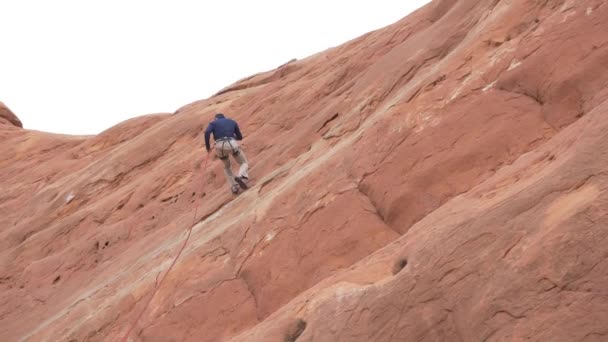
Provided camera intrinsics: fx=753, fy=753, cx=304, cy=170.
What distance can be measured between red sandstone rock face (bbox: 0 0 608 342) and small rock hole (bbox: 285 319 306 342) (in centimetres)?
2

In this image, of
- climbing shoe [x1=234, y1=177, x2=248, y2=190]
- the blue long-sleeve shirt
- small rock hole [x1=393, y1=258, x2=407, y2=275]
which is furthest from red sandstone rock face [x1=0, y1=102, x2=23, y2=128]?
small rock hole [x1=393, y1=258, x2=407, y2=275]

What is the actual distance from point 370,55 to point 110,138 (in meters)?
11.7

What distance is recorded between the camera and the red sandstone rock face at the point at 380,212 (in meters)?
6.28

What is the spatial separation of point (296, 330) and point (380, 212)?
2312mm

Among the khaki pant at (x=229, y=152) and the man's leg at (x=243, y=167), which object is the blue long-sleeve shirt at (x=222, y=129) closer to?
the khaki pant at (x=229, y=152)

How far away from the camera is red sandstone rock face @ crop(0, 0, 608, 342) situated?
20.6ft

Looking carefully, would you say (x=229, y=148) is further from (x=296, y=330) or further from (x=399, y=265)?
(x=399, y=265)

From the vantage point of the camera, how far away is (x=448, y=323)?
6.52 meters

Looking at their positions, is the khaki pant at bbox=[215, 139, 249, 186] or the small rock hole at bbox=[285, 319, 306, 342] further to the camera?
the khaki pant at bbox=[215, 139, 249, 186]

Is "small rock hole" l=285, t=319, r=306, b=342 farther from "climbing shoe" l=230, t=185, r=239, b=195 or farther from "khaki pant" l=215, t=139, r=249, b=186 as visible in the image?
"khaki pant" l=215, t=139, r=249, b=186

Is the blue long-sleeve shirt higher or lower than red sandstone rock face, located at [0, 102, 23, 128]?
lower

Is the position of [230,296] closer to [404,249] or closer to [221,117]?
[404,249]

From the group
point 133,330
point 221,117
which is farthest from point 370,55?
point 133,330

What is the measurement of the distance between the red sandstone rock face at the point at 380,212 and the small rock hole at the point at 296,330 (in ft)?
0.06
